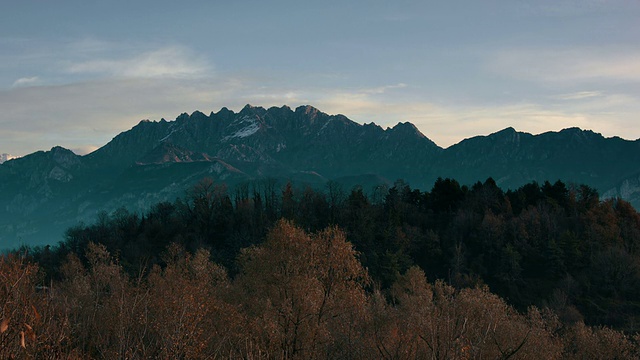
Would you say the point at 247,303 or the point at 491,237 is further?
the point at 491,237

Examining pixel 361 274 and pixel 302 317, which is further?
pixel 361 274

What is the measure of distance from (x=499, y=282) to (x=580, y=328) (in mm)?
58808

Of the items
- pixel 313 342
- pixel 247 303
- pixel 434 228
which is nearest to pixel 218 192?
pixel 434 228

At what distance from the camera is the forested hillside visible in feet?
150

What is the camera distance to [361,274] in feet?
189

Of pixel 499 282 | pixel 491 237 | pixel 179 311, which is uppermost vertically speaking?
pixel 179 311

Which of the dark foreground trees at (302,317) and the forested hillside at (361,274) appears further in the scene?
the forested hillside at (361,274)

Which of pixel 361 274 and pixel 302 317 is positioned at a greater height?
pixel 361 274

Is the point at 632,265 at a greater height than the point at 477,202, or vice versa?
the point at 477,202

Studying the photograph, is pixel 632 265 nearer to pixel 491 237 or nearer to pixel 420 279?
pixel 491 237

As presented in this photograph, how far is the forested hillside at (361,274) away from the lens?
4572 centimetres

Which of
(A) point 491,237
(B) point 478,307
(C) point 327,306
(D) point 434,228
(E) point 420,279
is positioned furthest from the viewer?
(D) point 434,228

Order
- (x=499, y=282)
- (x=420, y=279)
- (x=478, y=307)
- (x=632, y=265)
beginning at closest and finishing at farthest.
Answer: (x=478, y=307)
(x=420, y=279)
(x=632, y=265)
(x=499, y=282)

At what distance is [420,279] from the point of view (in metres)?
103
